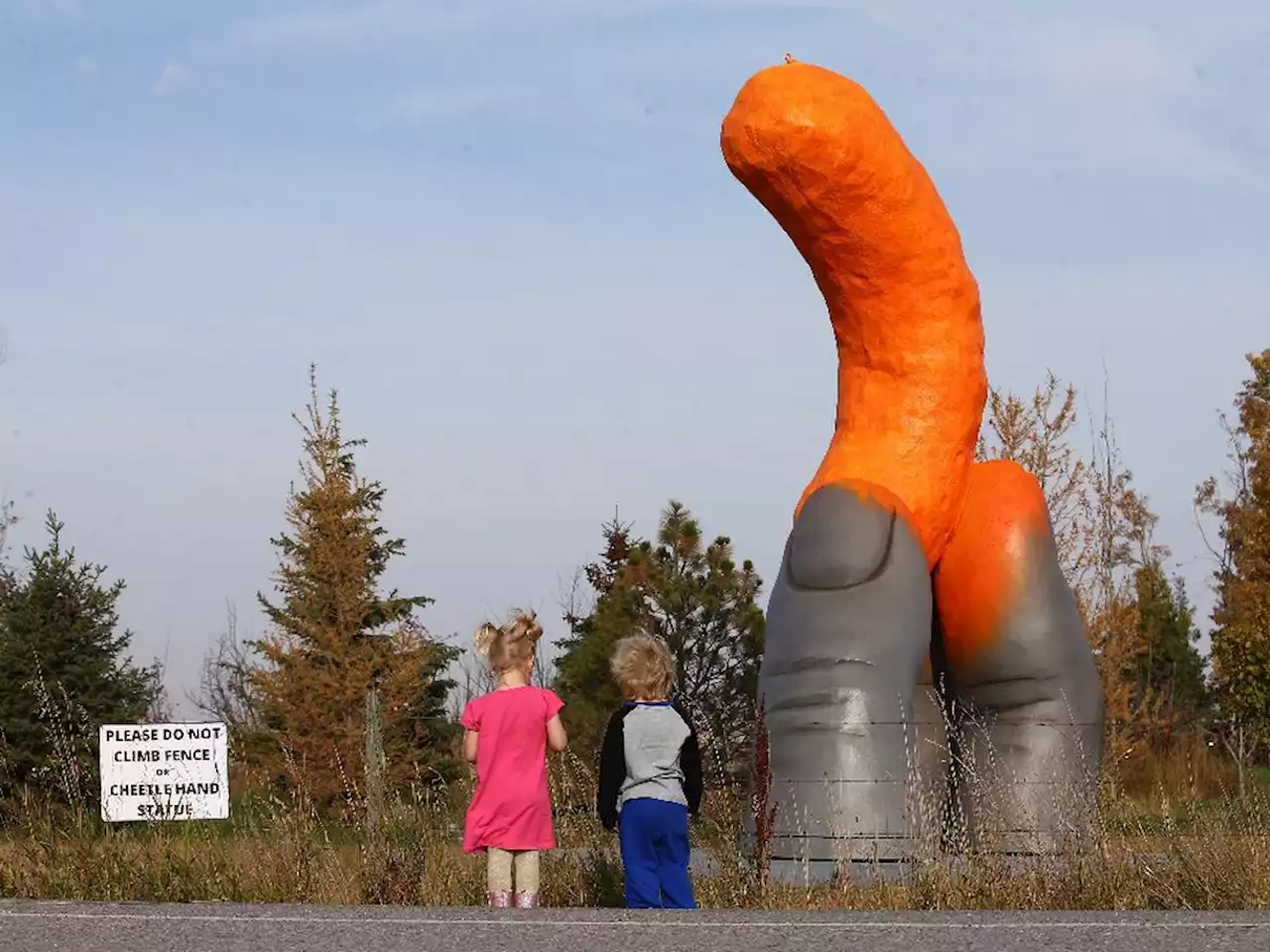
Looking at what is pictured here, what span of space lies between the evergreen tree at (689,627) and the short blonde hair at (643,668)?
10537 millimetres

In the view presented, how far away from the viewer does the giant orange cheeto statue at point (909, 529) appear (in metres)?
9.40

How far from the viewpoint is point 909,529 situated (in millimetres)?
9625

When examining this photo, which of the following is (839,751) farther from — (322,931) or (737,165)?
(322,931)

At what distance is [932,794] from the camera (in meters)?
9.27

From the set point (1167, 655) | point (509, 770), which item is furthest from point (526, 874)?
point (1167, 655)

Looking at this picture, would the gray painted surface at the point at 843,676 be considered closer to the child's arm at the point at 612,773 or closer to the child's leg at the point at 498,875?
the child's arm at the point at 612,773

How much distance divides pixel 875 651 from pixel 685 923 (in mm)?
3389

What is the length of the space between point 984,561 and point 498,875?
3630mm

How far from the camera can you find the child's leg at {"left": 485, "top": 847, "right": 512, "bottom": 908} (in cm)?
721

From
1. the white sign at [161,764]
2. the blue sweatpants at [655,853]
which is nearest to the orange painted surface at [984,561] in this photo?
the blue sweatpants at [655,853]

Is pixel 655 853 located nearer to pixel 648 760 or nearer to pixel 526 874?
pixel 648 760

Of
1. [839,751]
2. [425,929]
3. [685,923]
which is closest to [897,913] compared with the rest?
[685,923]

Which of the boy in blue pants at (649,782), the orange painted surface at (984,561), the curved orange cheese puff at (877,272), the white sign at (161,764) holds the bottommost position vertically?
the boy in blue pants at (649,782)

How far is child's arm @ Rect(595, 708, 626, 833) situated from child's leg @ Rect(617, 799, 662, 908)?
6cm
